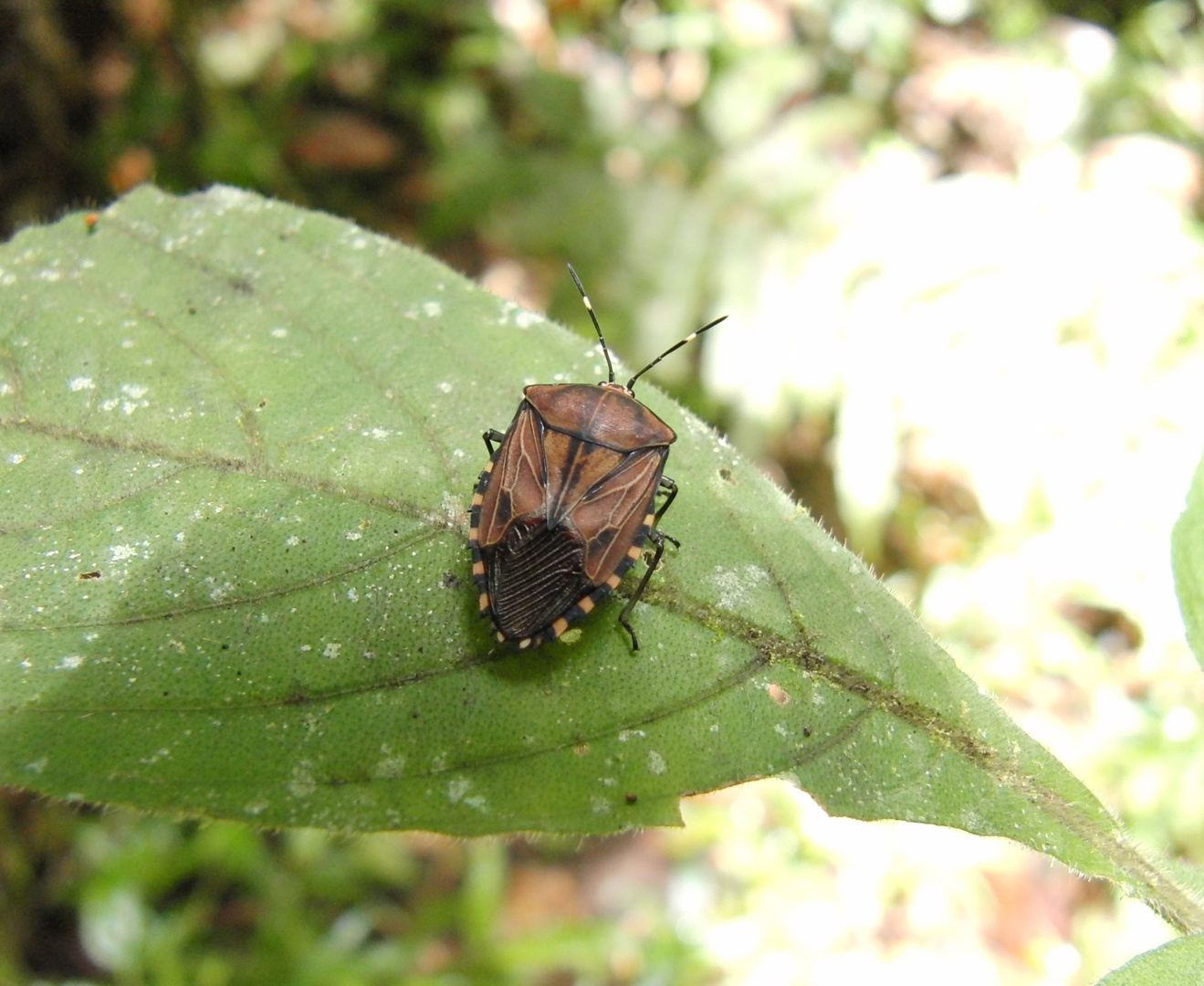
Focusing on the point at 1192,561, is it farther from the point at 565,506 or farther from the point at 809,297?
the point at 809,297

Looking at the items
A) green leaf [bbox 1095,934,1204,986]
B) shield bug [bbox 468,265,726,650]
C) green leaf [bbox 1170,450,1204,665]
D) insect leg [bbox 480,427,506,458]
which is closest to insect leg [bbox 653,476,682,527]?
shield bug [bbox 468,265,726,650]

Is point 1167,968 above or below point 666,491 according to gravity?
below

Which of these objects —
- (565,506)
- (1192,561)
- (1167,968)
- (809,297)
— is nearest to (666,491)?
(565,506)

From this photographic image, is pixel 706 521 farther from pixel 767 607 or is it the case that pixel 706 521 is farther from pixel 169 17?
pixel 169 17

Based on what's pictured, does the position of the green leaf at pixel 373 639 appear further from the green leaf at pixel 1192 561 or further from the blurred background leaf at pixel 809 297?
the blurred background leaf at pixel 809 297

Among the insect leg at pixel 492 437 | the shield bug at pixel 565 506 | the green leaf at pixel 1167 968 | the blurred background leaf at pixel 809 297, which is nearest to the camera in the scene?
the green leaf at pixel 1167 968

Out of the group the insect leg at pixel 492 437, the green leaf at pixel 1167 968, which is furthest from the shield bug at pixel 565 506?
the green leaf at pixel 1167 968
